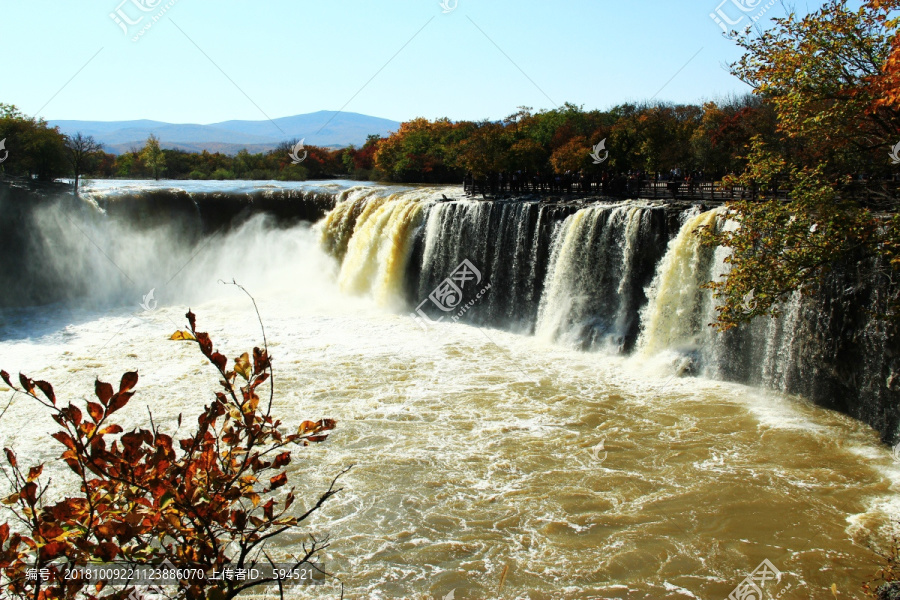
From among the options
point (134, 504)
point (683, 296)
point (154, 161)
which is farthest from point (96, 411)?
Result: point (154, 161)

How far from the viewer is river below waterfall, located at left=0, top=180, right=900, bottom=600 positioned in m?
7.79

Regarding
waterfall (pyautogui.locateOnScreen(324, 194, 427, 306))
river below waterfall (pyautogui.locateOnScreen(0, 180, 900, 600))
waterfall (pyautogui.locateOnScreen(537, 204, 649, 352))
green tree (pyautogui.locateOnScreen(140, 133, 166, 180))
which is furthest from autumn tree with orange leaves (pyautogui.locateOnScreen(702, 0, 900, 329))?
green tree (pyautogui.locateOnScreen(140, 133, 166, 180))

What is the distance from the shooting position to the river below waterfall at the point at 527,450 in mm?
7789

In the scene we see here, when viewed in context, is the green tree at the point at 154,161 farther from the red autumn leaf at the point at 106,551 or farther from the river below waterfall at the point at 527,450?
the red autumn leaf at the point at 106,551

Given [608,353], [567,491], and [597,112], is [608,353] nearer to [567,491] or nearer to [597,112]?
[567,491]

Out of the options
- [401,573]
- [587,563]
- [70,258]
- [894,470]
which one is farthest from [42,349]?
[894,470]

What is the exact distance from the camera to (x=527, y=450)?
10.8 meters

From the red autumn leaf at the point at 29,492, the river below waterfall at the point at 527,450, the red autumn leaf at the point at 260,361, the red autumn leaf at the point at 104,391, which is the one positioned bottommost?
the river below waterfall at the point at 527,450

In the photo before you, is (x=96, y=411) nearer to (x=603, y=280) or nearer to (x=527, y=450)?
(x=527, y=450)

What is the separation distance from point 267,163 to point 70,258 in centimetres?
2946

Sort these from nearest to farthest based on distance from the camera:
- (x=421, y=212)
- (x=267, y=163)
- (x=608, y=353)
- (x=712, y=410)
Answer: (x=712, y=410) < (x=608, y=353) < (x=421, y=212) < (x=267, y=163)

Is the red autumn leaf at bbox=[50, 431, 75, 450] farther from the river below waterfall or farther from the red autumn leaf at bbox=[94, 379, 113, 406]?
the river below waterfall

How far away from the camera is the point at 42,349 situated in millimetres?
17469

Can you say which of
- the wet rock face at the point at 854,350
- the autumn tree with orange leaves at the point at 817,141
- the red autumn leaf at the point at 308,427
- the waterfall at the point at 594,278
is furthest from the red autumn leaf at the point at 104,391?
the waterfall at the point at 594,278
